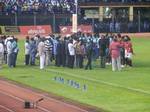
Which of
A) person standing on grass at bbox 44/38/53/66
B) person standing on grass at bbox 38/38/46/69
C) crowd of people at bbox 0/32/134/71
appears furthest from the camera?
person standing on grass at bbox 44/38/53/66

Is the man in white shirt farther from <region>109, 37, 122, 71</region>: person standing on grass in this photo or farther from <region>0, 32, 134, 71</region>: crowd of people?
<region>109, 37, 122, 71</region>: person standing on grass

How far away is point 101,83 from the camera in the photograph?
24344mm

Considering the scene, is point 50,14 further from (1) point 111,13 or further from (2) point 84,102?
(2) point 84,102

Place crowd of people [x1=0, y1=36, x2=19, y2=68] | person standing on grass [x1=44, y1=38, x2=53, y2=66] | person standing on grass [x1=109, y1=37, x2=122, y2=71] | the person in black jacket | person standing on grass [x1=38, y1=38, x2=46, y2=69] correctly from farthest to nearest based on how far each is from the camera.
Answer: person standing on grass [x1=44, y1=38, x2=53, y2=66] < crowd of people [x1=0, y1=36, x2=19, y2=68] < the person in black jacket < person standing on grass [x1=38, y1=38, x2=46, y2=69] < person standing on grass [x1=109, y1=37, x2=122, y2=71]

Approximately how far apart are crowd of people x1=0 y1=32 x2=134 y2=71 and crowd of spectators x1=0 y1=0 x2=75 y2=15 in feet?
88.6

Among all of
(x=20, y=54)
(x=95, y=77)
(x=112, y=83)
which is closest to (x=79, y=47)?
(x=95, y=77)

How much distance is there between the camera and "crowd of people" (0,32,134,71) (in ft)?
100

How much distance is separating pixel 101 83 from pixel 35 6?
3845 cm

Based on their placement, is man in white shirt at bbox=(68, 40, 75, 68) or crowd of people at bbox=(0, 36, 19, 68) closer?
man in white shirt at bbox=(68, 40, 75, 68)

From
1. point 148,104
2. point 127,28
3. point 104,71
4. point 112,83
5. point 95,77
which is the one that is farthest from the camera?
point 127,28

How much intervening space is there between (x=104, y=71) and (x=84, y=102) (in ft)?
32.0

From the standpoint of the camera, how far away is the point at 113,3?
67.4m

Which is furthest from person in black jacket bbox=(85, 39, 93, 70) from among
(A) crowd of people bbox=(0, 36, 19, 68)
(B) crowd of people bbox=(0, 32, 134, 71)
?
(A) crowd of people bbox=(0, 36, 19, 68)

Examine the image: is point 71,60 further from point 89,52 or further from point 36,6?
point 36,6
